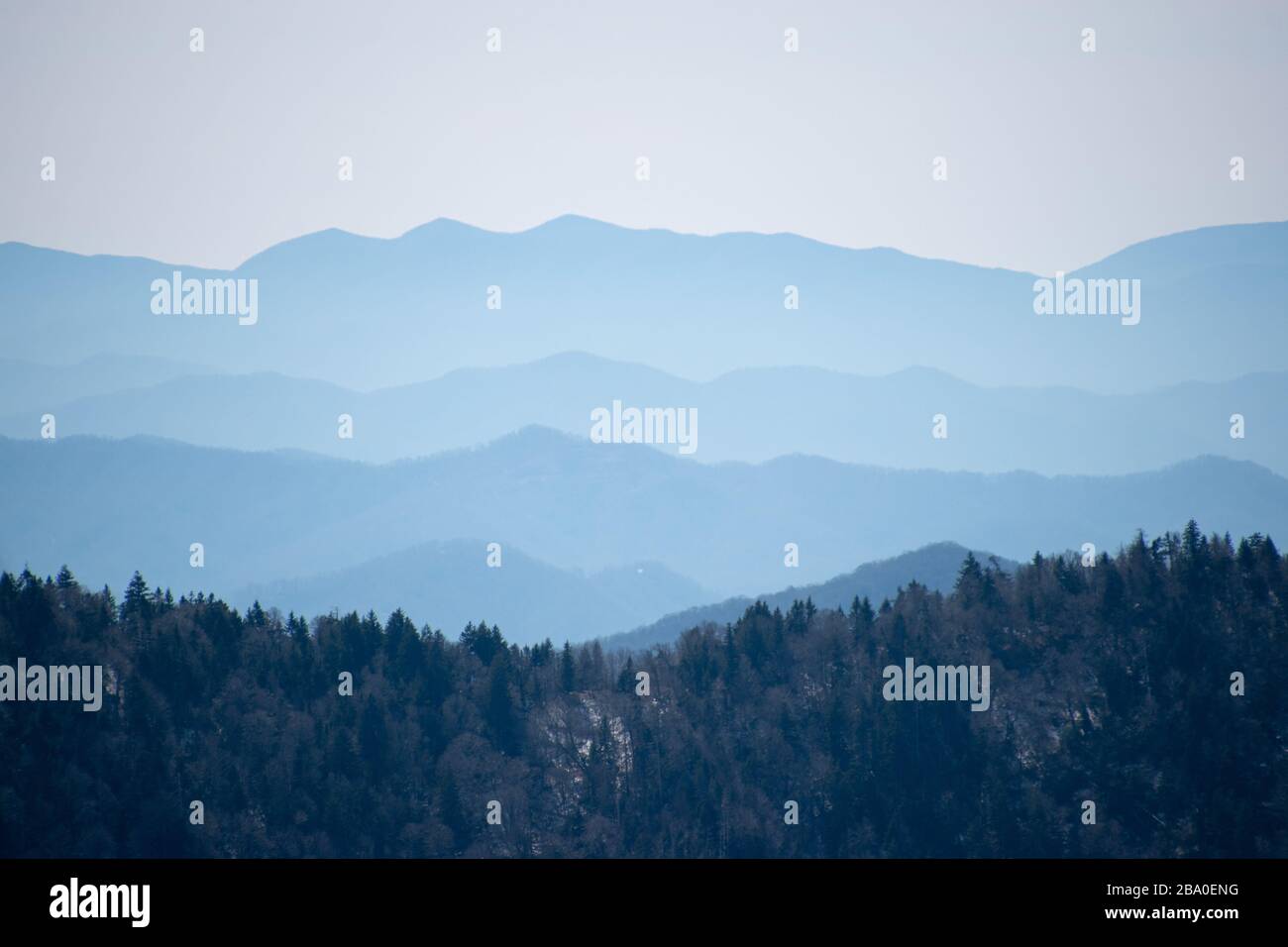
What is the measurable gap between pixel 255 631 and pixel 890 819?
4650cm

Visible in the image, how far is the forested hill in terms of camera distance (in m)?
87.6

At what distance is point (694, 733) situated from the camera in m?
96.7

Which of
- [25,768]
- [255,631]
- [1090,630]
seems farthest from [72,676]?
[1090,630]

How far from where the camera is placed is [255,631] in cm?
9831
